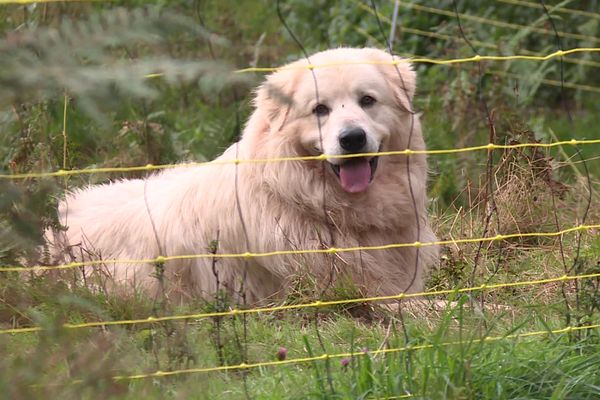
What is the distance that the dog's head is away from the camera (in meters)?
4.84

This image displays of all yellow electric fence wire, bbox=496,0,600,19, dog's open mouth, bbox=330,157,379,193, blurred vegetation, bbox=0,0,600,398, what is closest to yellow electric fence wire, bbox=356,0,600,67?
blurred vegetation, bbox=0,0,600,398

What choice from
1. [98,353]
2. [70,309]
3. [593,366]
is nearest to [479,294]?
[593,366]

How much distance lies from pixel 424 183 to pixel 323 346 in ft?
5.43

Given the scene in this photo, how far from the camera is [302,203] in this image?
501cm

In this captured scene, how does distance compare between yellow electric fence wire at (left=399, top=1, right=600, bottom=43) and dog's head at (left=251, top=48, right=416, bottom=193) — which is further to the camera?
yellow electric fence wire at (left=399, top=1, right=600, bottom=43)

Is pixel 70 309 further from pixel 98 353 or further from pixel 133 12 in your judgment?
pixel 133 12

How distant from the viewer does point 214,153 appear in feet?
23.3

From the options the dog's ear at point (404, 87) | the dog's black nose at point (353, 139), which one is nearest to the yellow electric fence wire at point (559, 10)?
the dog's ear at point (404, 87)

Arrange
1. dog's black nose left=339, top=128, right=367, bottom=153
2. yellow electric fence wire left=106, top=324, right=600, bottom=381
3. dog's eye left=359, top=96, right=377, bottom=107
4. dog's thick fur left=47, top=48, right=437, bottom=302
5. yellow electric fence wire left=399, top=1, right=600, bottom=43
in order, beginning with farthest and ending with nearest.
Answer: yellow electric fence wire left=399, top=1, right=600, bottom=43 → dog's eye left=359, top=96, right=377, bottom=107 → dog's thick fur left=47, top=48, right=437, bottom=302 → dog's black nose left=339, top=128, right=367, bottom=153 → yellow electric fence wire left=106, top=324, right=600, bottom=381

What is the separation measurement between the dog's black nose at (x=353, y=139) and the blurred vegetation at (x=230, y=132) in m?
0.57

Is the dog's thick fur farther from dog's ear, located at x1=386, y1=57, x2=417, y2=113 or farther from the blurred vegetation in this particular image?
the blurred vegetation

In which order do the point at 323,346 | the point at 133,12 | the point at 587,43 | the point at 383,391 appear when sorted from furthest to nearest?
the point at 587,43 → the point at 323,346 → the point at 383,391 → the point at 133,12

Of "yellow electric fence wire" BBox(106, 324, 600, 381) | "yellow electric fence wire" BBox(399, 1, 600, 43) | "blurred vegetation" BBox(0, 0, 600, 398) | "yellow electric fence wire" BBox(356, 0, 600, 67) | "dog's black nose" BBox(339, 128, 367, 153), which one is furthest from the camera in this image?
"yellow electric fence wire" BBox(399, 1, 600, 43)

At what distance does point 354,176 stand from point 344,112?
1.05 ft
